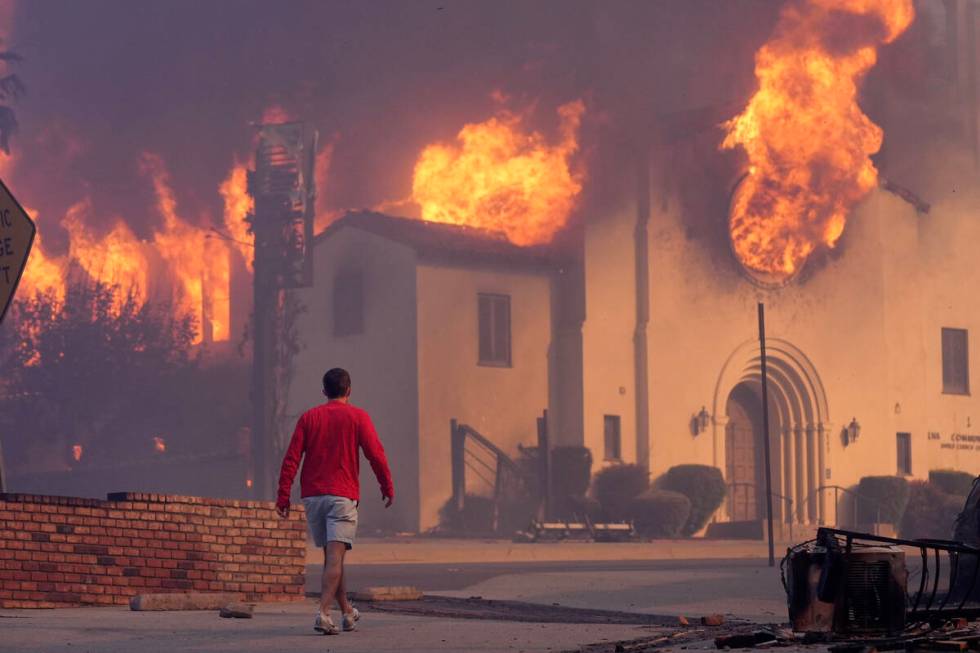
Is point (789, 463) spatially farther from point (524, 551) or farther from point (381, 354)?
point (524, 551)

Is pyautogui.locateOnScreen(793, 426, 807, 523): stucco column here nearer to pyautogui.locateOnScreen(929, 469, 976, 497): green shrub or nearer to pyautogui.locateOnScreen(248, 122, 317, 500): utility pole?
pyautogui.locateOnScreen(929, 469, 976, 497): green shrub

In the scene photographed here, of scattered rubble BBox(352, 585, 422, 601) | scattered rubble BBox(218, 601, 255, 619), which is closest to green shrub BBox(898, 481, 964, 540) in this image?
Answer: scattered rubble BBox(352, 585, 422, 601)

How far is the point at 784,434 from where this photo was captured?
41719 mm

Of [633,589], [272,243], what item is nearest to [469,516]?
[272,243]

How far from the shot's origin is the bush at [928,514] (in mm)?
41375

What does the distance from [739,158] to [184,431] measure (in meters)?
17.7

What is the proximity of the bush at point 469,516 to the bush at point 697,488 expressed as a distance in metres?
4.40

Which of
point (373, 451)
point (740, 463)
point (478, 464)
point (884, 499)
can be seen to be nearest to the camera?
point (373, 451)

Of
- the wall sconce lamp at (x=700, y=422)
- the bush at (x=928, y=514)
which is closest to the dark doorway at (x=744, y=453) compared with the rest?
the wall sconce lamp at (x=700, y=422)

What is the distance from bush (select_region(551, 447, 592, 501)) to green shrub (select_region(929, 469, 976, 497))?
35.8ft

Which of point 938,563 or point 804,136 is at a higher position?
point 804,136

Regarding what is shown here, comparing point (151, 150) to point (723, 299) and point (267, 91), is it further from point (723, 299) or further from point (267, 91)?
point (723, 299)

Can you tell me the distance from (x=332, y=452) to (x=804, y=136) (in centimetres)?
3105

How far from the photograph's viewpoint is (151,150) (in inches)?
2274
